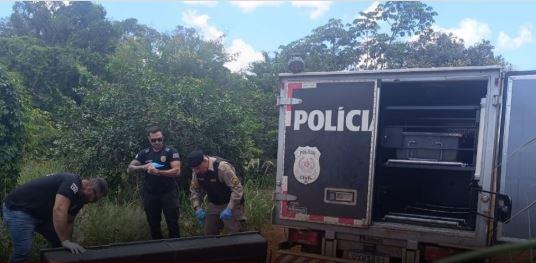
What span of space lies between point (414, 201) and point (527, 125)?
2.01 metres

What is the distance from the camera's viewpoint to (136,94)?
343 inches

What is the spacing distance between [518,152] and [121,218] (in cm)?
459

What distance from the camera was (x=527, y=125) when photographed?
442cm

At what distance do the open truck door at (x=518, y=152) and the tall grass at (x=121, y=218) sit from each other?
403 centimetres

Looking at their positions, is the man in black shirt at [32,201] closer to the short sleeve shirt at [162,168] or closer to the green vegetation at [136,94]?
the green vegetation at [136,94]

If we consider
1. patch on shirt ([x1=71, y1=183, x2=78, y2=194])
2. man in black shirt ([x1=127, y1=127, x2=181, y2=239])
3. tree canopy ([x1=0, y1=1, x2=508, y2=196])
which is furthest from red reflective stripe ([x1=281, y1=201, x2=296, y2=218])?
tree canopy ([x1=0, y1=1, x2=508, y2=196])

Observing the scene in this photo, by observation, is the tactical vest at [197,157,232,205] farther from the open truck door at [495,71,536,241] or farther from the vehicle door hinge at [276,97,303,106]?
the open truck door at [495,71,536,241]

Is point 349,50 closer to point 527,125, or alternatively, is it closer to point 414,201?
point 414,201

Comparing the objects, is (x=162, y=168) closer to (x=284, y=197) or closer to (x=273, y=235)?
(x=284, y=197)

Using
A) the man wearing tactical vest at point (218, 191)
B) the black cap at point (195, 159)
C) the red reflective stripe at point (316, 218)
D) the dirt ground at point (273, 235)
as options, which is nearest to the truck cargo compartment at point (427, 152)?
the red reflective stripe at point (316, 218)

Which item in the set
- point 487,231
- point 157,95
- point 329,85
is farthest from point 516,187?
point 157,95

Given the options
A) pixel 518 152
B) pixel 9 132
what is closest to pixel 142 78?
pixel 9 132

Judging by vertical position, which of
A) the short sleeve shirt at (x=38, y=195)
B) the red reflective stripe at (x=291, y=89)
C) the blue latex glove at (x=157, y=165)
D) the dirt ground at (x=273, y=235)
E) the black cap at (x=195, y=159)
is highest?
the red reflective stripe at (x=291, y=89)

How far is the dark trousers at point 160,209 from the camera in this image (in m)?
6.09
